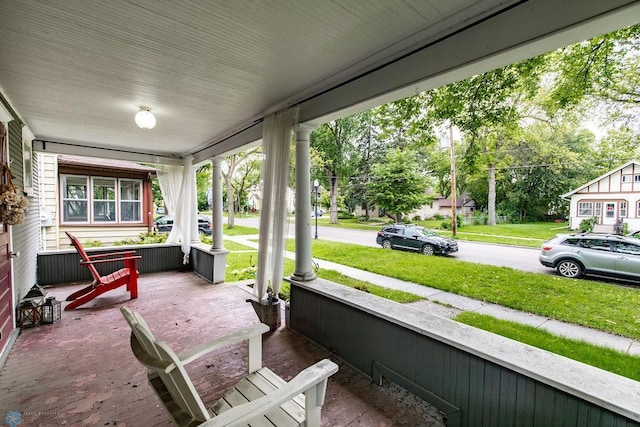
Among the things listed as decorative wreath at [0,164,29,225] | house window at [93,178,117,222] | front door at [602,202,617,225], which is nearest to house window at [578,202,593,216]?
front door at [602,202,617,225]

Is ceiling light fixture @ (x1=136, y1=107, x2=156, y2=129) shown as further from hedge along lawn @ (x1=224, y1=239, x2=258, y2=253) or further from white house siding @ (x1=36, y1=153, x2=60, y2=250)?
hedge along lawn @ (x1=224, y1=239, x2=258, y2=253)

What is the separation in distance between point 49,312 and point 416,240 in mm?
7394

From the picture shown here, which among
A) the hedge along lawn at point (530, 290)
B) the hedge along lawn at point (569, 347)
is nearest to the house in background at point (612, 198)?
the hedge along lawn at point (530, 290)

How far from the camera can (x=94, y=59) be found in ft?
6.61

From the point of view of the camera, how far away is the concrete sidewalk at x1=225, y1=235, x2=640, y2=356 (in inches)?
114

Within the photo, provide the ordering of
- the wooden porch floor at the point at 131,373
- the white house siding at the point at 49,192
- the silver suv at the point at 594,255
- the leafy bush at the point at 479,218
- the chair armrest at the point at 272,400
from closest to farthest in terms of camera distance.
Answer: the chair armrest at the point at 272,400 < the wooden porch floor at the point at 131,373 < the silver suv at the point at 594,255 < the white house siding at the point at 49,192 < the leafy bush at the point at 479,218

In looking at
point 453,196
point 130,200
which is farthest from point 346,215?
point 130,200

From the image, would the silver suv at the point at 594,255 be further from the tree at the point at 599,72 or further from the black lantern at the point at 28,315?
the black lantern at the point at 28,315

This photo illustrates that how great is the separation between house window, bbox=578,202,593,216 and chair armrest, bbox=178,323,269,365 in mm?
3702

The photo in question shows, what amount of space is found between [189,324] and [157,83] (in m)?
2.61

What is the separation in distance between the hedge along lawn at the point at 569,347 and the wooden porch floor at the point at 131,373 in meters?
1.71

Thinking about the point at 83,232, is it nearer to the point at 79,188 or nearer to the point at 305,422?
the point at 79,188

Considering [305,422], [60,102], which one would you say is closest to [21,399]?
[305,422]

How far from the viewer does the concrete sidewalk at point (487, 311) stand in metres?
2.90
